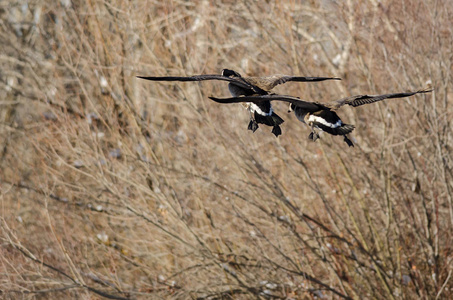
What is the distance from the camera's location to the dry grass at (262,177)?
22.4ft

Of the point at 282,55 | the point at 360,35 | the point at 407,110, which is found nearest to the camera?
the point at 282,55

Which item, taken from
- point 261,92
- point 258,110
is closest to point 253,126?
point 258,110

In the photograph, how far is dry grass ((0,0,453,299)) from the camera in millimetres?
6816

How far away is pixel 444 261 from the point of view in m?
7.13

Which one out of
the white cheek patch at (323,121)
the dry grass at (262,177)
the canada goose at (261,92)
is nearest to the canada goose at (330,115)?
the white cheek patch at (323,121)

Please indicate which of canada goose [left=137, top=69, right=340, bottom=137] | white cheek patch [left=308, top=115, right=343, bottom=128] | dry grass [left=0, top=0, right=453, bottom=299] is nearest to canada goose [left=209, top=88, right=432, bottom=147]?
white cheek patch [left=308, top=115, right=343, bottom=128]

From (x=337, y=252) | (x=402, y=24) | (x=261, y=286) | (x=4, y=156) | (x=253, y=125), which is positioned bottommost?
(x=253, y=125)

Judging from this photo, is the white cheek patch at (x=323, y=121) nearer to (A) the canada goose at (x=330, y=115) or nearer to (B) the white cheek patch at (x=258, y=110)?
(A) the canada goose at (x=330, y=115)

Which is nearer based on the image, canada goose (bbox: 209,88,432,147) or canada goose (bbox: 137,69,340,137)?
canada goose (bbox: 209,88,432,147)

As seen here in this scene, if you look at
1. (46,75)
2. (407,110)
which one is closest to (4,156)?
(46,75)

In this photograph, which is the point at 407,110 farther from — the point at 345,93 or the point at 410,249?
the point at 410,249

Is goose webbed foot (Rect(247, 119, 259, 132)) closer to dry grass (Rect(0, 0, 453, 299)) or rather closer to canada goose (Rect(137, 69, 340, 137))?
canada goose (Rect(137, 69, 340, 137))

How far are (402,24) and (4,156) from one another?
6963 millimetres

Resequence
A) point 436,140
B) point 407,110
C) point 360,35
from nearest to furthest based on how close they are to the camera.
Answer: point 436,140 → point 407,110 → point 360,35
